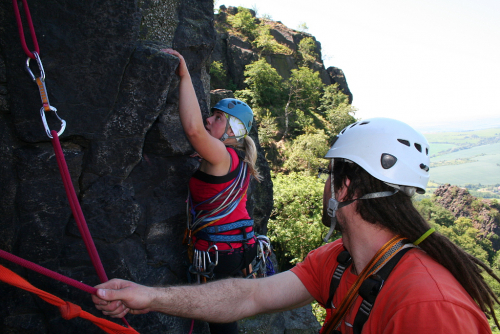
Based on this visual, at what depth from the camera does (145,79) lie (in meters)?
2.52

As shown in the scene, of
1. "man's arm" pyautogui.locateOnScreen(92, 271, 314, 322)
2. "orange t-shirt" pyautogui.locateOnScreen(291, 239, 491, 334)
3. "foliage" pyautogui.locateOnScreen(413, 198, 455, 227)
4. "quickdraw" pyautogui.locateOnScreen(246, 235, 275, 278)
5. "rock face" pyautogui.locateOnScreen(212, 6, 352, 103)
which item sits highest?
"rock face" pyautogui.locateOnScreen(212, 6, 352, 103)

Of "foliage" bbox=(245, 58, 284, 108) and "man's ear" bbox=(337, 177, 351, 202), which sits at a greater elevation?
"foliage" bbox=(245, 58, 284, 108)

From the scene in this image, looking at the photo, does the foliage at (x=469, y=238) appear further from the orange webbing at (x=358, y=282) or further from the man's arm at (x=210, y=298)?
the orange webbing at (x=358, y=282)

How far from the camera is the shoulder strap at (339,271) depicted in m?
1.76

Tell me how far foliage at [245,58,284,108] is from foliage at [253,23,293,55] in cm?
431

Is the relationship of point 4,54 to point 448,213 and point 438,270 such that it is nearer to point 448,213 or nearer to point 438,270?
point 438,270

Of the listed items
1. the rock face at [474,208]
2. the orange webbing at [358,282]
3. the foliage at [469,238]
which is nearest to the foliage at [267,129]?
the orange webbing at [358,282]

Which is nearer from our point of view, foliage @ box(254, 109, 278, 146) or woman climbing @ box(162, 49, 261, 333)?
woman climbing @ box(162, 49, 261, 333)

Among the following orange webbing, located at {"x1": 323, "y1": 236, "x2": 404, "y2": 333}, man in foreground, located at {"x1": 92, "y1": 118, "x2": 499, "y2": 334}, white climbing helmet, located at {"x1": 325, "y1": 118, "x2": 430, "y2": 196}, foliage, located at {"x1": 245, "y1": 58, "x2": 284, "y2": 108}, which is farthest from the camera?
foliage, located at {"x1": 245, "y1": 58, "x2": 284, "y2": 108}

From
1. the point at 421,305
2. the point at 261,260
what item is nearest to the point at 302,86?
the point at 261,260

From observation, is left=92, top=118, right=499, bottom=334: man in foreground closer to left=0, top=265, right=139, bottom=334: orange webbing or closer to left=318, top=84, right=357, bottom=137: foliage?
left=0, top=265, right=139, bottom=334: orange webbing

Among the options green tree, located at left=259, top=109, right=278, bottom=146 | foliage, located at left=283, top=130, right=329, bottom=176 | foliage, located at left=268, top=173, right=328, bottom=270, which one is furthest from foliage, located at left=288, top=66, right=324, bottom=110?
foliage, located at left=268, top=173, right=328, bottom=270

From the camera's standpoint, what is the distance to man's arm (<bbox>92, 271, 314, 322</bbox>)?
1569 mm

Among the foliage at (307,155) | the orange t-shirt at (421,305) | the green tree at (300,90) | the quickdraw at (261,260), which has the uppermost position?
the green tree at (300,90)
